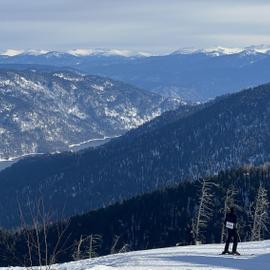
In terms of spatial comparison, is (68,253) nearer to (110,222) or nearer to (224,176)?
(110,222)

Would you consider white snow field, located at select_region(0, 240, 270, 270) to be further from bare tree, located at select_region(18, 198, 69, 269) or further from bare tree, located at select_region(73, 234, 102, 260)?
bare tree, located at select_region(18, 198, 69, 269)

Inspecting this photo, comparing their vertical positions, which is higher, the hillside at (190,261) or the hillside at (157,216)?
the hillside at (190,261)

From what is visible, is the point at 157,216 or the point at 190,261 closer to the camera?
the point at 190,261

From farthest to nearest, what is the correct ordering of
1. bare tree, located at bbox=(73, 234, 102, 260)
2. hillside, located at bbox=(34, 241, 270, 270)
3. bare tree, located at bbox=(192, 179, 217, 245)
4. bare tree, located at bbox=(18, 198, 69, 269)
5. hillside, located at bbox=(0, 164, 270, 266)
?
hillside, located at bbox=(0, 164, 270, 266)
bare tree, located at bbox=(192, 179, 217, 245)
bare tree, located at bbox=(73, 234, 102, 260)
hillside, located at bbox=(34, 241, 270, 270)
bare tree, located at bbox=(18, 198, 69, 269)

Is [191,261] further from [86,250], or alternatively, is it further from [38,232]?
[86,250]

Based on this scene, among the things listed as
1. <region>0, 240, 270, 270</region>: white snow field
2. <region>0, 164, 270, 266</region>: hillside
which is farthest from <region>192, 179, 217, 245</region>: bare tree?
<region>0, 164, 270, 266</region>: hillside

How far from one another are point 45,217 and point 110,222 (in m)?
162

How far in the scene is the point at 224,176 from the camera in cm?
18162

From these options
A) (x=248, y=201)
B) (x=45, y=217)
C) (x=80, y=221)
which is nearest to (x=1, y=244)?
(x=80, y=221)

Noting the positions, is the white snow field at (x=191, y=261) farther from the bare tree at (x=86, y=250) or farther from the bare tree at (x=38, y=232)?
the bare tree at (x=38, y=232)

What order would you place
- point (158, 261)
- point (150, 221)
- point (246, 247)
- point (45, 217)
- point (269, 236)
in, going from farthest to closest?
point (150, 221)
point (269, 236)
point (246, 247)
point (158, 261)
point (45, 217)

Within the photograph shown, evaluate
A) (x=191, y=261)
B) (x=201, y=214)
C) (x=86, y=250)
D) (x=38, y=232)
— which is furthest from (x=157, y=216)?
(x=38, y=232)

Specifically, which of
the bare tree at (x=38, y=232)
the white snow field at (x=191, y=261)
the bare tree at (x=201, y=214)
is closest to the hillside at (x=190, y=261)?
the white snow field at (x=191, y=261)

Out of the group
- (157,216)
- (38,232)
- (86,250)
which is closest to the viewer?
(38,232)
